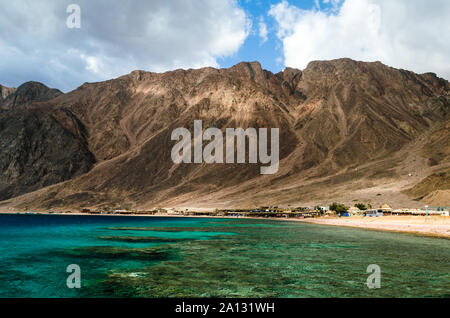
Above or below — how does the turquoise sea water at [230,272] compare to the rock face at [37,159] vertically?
below

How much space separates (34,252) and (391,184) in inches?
4628

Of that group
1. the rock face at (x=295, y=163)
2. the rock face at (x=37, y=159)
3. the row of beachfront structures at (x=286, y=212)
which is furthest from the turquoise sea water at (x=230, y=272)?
the rock face at (x=37, y=159)

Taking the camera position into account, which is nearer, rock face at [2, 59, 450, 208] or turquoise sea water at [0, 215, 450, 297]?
turquoise sea water at [0, 215, 450, 297]

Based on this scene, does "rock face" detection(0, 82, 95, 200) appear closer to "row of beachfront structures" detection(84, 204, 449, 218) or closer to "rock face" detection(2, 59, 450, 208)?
"rock face" detection(2, 59, 450, 208)

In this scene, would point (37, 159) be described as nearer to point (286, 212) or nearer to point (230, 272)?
point (286, 212)

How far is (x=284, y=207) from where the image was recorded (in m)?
125

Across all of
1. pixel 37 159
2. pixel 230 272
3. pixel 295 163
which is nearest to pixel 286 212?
pixel 295 163

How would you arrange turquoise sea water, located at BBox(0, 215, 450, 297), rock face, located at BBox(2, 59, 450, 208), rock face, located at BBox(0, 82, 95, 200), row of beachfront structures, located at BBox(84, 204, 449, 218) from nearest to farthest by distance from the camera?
turquoise sea water, located at BBox(0, 215, 450, 297) → row of beachfront structures, located at BBox(84, 204, 449, 218) → rock face, located at BBox(2, 59, 450, 208) → rock face, located at BBox(0, 82, 95, 200)

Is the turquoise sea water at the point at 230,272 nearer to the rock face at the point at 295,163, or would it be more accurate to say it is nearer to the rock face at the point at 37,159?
the rock face at the point at 295,163

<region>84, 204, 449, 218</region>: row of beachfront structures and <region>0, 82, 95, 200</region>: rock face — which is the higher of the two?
<region>0, 82, 95, 200</region>: rock face

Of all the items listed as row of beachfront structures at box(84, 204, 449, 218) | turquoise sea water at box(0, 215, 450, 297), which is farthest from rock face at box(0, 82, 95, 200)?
turquoise sea water at box(0, 215, 450, 297)
